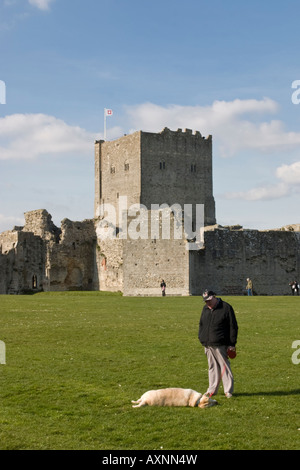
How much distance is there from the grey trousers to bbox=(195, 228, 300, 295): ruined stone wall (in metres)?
27.0

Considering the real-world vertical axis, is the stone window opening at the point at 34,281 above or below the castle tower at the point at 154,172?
below

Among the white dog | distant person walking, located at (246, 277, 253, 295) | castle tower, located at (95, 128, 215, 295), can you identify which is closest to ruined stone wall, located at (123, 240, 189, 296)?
distant person walking, located at (246, 277, 253, 295)

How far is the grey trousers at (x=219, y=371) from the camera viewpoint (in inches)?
407

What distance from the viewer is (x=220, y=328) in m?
10.5

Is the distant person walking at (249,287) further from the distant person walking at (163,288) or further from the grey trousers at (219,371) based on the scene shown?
the grey trousers at (219,371)

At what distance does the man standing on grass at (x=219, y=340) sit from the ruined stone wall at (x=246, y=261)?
26893 millimetres

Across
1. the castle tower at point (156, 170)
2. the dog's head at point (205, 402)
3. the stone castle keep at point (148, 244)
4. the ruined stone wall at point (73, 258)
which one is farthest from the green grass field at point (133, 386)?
the castle tower at point (156, 170)

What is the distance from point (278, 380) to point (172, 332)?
6.43 m

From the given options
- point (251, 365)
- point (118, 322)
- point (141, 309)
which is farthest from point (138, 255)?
point (251, 365)

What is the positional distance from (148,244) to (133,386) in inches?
1111

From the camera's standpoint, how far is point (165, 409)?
9.49 meters

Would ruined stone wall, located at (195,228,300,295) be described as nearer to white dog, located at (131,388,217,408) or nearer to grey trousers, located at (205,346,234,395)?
grey trousers, located at (205,346,234,395)

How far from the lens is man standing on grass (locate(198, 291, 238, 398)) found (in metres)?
10.4
